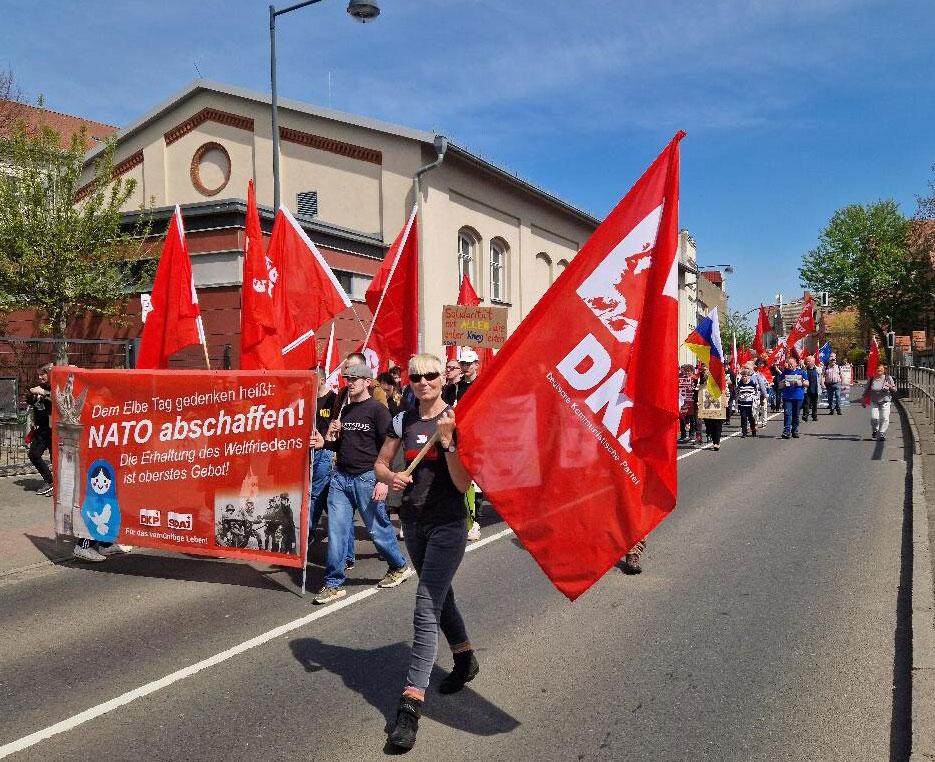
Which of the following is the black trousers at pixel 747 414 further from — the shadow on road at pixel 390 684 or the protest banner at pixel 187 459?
the shadow on road at pixel 390 684

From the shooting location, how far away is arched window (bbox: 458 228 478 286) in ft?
82.7

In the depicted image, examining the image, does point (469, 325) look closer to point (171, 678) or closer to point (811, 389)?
point (171, 678)

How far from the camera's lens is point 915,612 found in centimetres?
567

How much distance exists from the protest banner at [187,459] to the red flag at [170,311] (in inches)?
57.2

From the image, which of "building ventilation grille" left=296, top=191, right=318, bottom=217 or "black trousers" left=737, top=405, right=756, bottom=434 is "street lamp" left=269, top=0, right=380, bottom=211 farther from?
"black trousers" left=737, top=405, right=756, bottom=434

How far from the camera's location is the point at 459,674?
4590 millimetres

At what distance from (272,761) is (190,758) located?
1.24ft

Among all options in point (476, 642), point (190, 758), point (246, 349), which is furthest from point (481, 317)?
point (190, 758)

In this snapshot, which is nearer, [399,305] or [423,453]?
[423,453]

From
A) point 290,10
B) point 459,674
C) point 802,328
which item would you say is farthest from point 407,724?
point 802,328

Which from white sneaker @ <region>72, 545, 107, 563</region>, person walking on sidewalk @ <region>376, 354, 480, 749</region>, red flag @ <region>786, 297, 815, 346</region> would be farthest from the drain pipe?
person walking on sidewalk @ <region>376, 354, 480, 749</region>

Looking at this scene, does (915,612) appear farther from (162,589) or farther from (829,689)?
(162,589)

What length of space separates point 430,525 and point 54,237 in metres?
15.1

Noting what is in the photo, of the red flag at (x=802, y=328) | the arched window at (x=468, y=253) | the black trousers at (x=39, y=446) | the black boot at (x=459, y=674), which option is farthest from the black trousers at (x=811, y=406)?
the black boot at (x=459, y=674)
